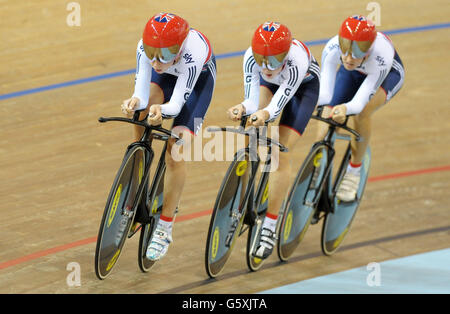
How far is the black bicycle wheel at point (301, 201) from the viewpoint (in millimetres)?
4512

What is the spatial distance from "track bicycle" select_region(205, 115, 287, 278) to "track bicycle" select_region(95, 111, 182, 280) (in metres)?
0.32

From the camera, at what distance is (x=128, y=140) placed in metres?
5.94

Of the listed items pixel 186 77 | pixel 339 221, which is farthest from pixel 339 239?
pixel 186 77

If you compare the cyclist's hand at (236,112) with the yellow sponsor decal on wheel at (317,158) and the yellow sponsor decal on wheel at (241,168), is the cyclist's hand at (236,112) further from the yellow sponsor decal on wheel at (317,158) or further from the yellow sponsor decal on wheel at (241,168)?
the yellow sponsor decal on wheel at (317,158)

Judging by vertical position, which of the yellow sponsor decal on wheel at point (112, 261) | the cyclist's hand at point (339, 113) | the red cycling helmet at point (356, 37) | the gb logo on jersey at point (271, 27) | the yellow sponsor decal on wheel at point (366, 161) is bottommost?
the yellow sponsor decal on wheel at point (112, 261)

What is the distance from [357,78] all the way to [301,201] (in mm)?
761

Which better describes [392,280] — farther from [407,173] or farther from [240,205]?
[407,173]

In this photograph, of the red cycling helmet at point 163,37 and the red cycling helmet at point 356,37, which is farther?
the red cycling helmet at point 356,37

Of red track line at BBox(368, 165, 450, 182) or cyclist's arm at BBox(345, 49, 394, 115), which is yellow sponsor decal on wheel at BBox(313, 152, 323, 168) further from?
red track line at BBox(368, 165, 450, 182)

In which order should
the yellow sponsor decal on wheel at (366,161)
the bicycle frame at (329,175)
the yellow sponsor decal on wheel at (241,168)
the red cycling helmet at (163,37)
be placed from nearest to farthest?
1. the red cycling helmet at (163,37)
2. the yellow sponsor decal on wheel at (241,168)
3. the bicycle frame at (329,175)
4. the yellow sponsor decal on wheel at (366,161)

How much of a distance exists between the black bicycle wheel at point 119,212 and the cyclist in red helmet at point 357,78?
1042 millimetres

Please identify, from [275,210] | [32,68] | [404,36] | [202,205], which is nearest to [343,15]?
[404,36]

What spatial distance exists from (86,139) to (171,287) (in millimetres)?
1957

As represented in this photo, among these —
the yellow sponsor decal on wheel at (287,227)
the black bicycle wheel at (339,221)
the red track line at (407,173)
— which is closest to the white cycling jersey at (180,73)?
the yellow sponsor decal on wheel at (287,227)
